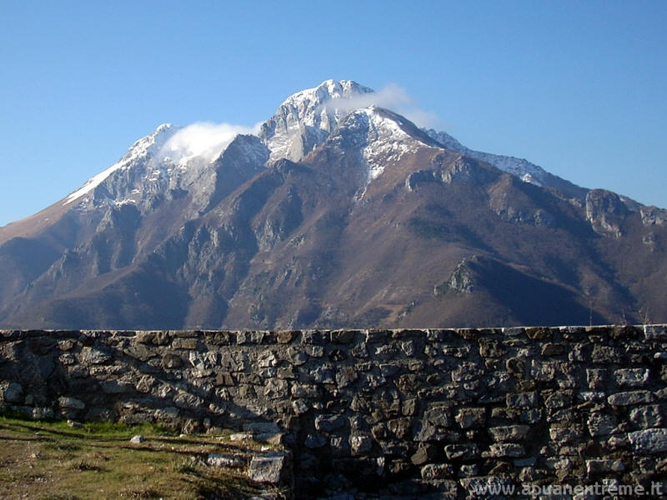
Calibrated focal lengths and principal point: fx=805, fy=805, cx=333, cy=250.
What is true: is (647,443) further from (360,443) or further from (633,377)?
(360,443)

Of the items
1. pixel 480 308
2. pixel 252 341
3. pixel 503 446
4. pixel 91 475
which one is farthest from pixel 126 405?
pixel 480 308

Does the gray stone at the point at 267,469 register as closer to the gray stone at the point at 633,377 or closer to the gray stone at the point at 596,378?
the gray stone at the point at 596,378

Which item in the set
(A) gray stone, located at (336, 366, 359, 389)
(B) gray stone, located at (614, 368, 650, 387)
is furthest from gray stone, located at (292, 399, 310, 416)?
(B) gray stone, located at (614, 368, 650, 387)

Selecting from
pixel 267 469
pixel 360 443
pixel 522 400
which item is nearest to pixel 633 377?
pixel 522 400

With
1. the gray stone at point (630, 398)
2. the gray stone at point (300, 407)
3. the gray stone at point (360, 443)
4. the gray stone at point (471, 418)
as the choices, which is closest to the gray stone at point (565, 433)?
the gray stone at point (630, 398)

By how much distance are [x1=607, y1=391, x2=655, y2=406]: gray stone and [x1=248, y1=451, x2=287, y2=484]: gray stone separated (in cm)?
403

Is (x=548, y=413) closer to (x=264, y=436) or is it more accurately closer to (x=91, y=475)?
(x=264, y=436)

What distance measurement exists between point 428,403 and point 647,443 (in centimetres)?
262

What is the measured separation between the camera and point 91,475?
305 inches

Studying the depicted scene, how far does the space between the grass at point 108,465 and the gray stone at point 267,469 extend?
0.12m

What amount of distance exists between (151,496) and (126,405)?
3.15 m

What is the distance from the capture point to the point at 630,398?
31.7ft

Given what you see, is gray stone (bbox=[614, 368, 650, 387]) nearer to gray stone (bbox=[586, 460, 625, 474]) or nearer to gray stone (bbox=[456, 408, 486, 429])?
gray stone (bbox=[586, 460, 625, 474])

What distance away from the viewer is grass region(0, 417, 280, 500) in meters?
7.30
